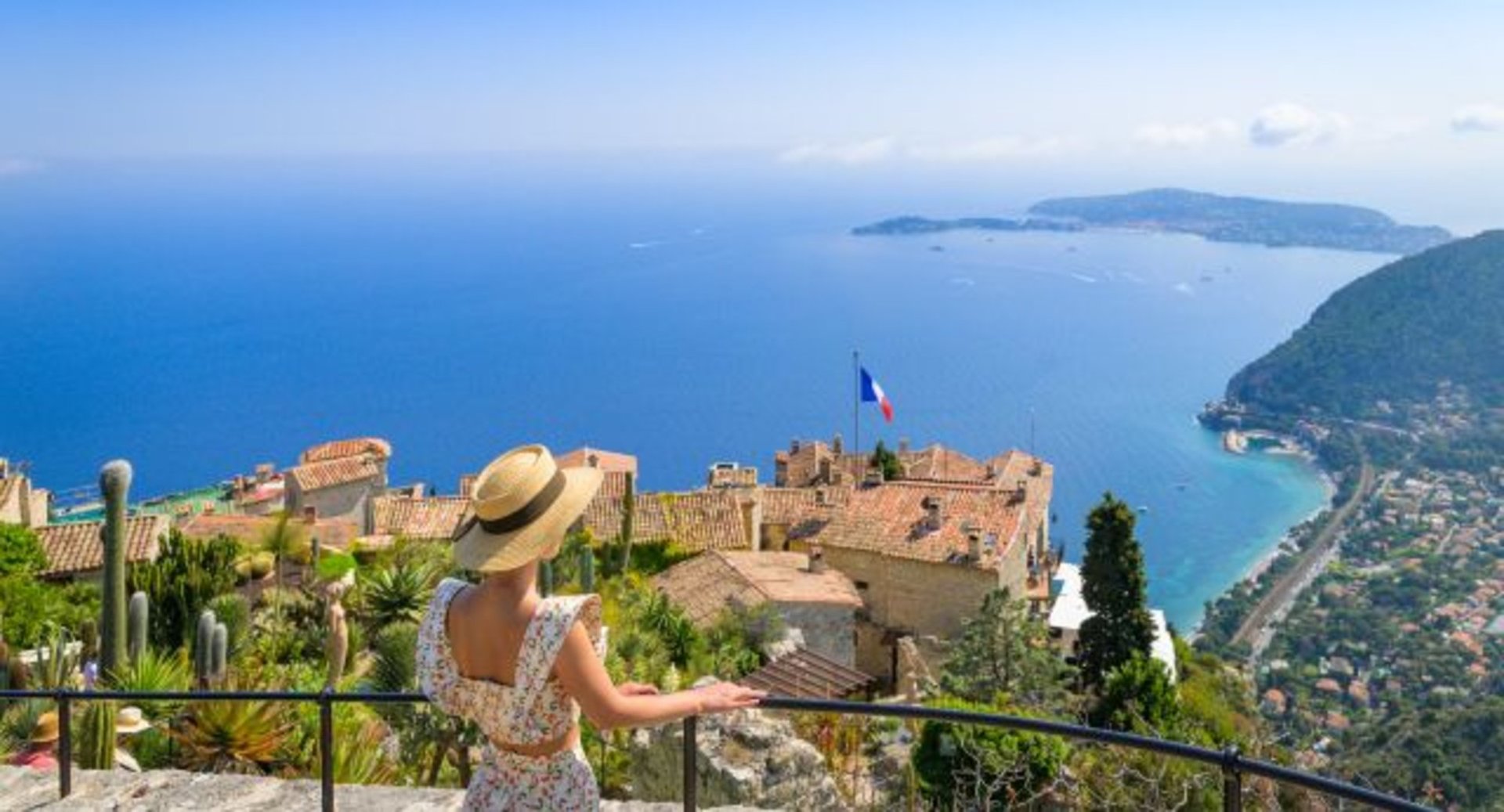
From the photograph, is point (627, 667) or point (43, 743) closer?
point (43, 743)

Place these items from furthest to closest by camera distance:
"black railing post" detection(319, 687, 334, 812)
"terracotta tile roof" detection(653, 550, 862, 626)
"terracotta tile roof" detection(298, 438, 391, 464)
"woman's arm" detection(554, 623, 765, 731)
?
"terracotta tile roof" detection(298, 438, 391, 464), "terracotta tile roof" detection(653, 550, 862, 626), "black railing post" detection(319, 687, 334, 812), "woman's arm" detection(554, 623, 765, 731)

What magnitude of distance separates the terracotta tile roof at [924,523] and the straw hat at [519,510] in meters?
22.8

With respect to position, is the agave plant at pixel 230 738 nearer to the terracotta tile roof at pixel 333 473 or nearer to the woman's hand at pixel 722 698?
the woman's hand at pixel 722 698

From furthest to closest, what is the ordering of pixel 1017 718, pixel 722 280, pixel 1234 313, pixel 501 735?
pixel 722 280 < pixel 1234 313 < pixel 1017 718 < pixel 501 735

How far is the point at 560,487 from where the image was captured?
3014 mm

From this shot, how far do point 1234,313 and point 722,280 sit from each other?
233 ft

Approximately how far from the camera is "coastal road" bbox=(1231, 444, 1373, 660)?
65438mm

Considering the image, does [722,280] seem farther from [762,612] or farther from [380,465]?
[762,612]

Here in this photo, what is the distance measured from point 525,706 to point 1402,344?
435 ft

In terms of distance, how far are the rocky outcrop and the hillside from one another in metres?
120

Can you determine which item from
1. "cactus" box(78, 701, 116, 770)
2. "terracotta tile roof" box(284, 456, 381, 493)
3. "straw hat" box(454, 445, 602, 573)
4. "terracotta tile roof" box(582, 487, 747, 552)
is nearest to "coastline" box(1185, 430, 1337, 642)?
"terracotta tile roof" box(582, 487, 747, 552)

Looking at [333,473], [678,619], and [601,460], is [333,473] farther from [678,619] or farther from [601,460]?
[678,619]

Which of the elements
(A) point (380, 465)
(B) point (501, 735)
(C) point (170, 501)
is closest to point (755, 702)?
(B) point (501, 735)

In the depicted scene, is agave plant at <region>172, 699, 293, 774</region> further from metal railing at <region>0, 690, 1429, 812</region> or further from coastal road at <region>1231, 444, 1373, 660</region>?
coastal road at <region>1231, 444, 1373, 660</region>
